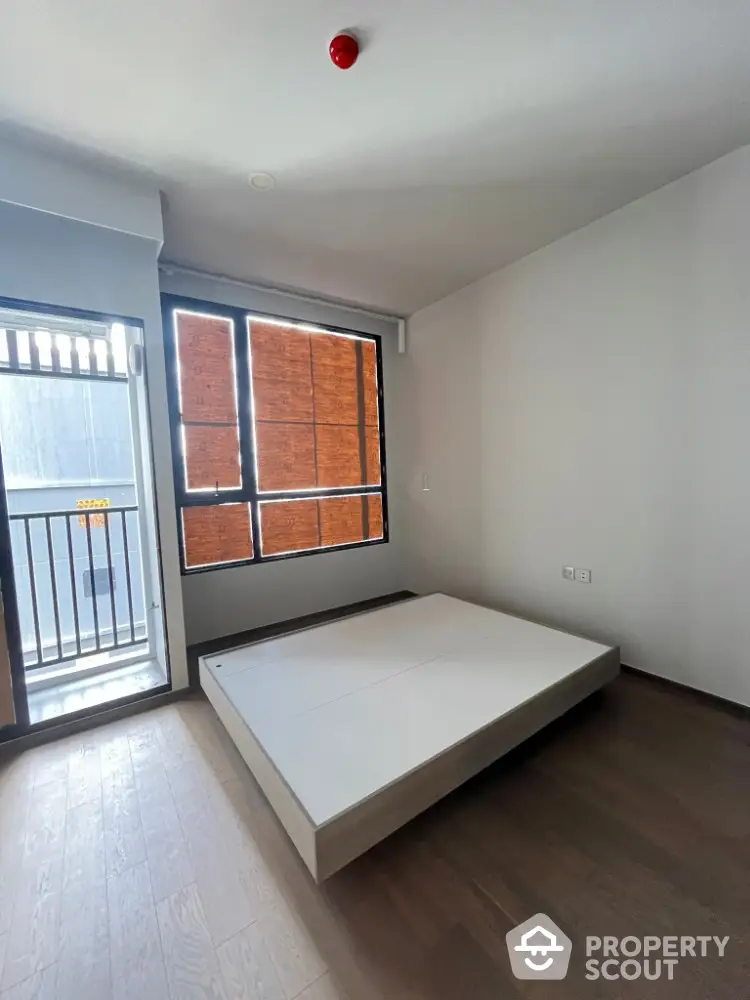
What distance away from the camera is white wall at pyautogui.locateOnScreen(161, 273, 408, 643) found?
3.09m

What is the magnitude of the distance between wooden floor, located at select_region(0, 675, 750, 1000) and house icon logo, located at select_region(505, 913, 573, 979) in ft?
0.08

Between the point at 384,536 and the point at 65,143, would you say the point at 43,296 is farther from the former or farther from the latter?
the point at 384,536

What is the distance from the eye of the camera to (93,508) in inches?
113

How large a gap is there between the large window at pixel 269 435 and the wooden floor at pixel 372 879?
172 cm

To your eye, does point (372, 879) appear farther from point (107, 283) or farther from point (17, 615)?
point (107, 283)

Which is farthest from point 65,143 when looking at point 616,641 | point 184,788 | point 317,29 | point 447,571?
point 616,641

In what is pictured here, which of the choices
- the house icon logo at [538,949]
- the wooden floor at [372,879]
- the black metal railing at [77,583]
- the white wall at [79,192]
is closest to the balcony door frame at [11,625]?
the wooden floor at [372,879]

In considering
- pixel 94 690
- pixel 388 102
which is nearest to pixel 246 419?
pixel 94 690

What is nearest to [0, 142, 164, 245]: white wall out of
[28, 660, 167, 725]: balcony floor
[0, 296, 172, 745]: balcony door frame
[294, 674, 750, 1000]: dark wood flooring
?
[0, 296, 172, 745]: balcony door frame

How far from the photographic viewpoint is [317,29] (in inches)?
53.6

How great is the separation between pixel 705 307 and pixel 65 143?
10.5ft

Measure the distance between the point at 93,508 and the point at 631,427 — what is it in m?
3.64

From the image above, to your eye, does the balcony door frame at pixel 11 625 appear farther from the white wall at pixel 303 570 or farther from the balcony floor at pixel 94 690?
the white wall at pixel 303 570

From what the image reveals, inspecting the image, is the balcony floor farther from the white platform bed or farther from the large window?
the large window
